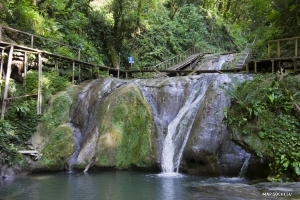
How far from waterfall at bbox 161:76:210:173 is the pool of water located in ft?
2.57

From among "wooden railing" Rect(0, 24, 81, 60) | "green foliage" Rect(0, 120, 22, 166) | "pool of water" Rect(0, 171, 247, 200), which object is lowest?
"pool of water" Rect(0, 171, 247, 200)

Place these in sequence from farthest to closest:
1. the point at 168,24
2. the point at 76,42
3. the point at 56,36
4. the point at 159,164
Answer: the point at 168,24, the point at 76,42, the point at 56,36, the point at 159,164

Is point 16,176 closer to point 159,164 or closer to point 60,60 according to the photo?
point 159,164

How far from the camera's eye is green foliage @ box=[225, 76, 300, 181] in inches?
355

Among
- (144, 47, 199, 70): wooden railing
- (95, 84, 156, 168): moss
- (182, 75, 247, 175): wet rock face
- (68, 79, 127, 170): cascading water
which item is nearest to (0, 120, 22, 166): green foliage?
(68, 79, 127, 170): cascading water

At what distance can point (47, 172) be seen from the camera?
41.8 feet

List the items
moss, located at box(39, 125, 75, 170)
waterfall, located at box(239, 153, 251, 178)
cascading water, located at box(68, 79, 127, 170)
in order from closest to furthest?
waterfall, located at box(239, 153, 251, 178)
moss, located at box(39, 125, 75, 170)
cascading water, located at box(68, 79, 127, 170)

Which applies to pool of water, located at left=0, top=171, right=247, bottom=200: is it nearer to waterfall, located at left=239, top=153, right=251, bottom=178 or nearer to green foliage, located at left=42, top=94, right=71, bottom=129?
waterfall, located at left=239, top=153, right=251, bottom=178

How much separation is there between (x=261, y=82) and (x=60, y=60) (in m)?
11.1

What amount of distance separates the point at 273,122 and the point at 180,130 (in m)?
4.32

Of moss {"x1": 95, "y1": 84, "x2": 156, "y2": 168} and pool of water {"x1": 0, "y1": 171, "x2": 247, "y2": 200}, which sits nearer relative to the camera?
pool of water {"x1": 0, "y1": 171, "x2": 247, "y2": 200}

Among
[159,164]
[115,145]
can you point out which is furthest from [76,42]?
[159,164]

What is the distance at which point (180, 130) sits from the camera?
13.3 metres

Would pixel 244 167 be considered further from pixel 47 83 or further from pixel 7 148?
pixel 47 83
